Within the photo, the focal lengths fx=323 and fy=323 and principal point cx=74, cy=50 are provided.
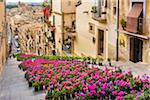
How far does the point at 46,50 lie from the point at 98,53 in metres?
27.2

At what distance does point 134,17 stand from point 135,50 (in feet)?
7.52

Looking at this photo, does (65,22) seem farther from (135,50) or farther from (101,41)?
(135,50)

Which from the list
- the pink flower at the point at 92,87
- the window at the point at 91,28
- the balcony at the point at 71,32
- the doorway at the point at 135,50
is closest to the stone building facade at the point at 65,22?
the balcony at the point at 71,32

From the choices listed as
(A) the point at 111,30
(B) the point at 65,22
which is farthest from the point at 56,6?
(A) the point at 111,30

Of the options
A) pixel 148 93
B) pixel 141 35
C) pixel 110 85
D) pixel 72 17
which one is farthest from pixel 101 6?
pixel 148 93

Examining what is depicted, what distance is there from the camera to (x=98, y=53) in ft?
80.9

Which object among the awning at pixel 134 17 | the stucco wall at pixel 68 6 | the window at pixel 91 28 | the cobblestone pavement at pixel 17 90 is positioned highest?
the stucco wall at pixel 68 6

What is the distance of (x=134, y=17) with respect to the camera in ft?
56.3

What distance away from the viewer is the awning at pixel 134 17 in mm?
17078

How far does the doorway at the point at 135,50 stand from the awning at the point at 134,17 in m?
0.79

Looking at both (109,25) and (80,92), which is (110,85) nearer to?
(80,92)

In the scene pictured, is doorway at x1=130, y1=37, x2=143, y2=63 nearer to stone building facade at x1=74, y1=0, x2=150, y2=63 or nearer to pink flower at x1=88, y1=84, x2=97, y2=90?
stone building facade at x1=74, y1=0, x2=150, y2=63

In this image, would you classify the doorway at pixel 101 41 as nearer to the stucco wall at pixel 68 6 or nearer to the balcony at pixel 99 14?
the balcony at pixel 99 14

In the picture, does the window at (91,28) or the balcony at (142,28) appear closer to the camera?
the balcony at (142,28)
